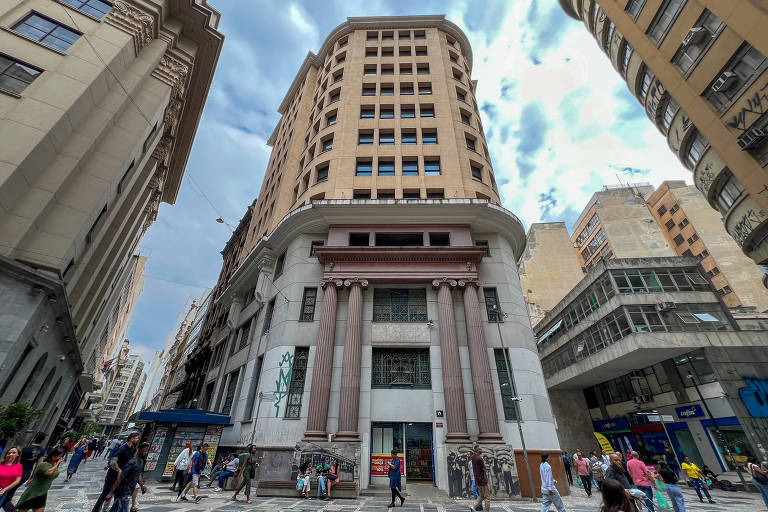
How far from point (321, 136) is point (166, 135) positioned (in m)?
11.8

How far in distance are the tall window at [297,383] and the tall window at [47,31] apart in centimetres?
1863

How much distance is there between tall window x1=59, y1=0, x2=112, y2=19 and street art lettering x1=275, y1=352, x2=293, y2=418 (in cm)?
2076

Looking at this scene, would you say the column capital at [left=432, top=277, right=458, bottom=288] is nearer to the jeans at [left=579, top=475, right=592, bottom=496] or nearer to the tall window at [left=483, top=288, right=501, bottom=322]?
the tall window at [left=483, top=288, right=501, bottom=322]

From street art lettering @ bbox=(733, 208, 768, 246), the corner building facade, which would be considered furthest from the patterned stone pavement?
street art lettering @ bbox=(733, 208, 768, 246)

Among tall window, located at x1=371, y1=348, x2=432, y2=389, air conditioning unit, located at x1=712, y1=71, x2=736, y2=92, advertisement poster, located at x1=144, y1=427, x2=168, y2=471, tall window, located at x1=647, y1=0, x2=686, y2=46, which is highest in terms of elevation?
tall window, located at x1=647, y1=0, x2=686, y2=46

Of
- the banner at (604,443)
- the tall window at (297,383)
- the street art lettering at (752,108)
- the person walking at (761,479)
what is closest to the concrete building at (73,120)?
the tall window at (297,383)

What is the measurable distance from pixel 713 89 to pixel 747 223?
7.32m

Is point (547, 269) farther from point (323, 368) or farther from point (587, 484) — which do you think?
point (323, 368)

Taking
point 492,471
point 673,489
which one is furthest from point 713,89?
point 492,471

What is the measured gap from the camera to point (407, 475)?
15.9 m

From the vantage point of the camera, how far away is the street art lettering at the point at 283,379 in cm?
1731

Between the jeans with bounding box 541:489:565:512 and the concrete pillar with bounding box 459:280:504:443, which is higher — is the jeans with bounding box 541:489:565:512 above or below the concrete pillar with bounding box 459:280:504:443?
below

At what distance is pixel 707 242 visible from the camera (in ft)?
170

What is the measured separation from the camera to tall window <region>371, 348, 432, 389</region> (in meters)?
17.8
